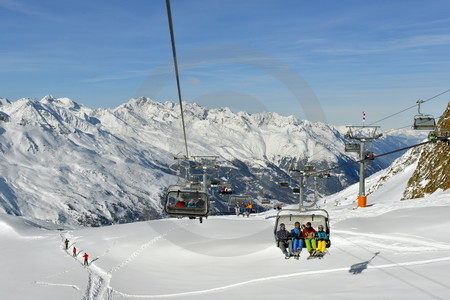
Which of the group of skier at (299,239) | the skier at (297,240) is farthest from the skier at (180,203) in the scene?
the skier at (297,240)

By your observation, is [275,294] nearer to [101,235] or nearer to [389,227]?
[389,227]

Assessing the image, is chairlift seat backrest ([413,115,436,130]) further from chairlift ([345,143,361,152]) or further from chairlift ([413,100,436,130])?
chairlift ([345,143,361,152])

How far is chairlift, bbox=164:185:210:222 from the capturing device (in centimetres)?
2820

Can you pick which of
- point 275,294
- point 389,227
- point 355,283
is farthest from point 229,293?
point 389,227

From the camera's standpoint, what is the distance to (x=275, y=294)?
28.6 m

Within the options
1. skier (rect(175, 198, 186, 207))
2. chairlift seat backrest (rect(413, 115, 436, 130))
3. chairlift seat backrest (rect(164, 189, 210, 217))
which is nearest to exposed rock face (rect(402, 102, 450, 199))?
chairlift seat backrest (rect(413, 115, 436, 130))

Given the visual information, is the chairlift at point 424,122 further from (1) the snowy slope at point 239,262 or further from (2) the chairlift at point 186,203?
(2) the chairlift at point 186,203

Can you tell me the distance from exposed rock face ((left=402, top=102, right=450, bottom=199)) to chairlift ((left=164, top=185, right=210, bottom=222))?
157 feet

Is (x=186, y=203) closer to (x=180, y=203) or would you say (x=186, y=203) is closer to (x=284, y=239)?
(x=180, y=203)

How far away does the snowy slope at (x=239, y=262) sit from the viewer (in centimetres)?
2845

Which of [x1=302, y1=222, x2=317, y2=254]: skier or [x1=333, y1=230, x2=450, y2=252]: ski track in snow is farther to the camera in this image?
[x1=333, y1=230, x2=450, y2=252]: ski track in snow

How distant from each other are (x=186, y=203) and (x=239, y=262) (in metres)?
18.3

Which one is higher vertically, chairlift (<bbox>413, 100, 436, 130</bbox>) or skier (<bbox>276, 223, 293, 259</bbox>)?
chairlift (<bbox>413, 100, 436, 130</bbox>)

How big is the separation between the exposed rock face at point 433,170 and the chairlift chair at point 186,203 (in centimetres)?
4779
